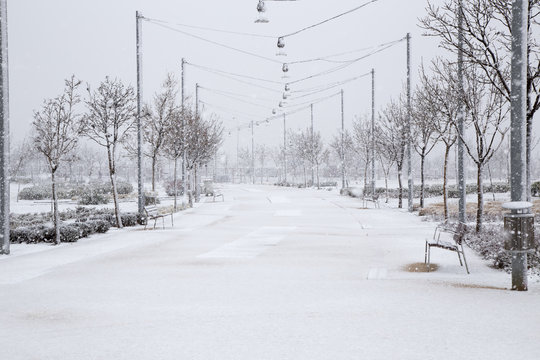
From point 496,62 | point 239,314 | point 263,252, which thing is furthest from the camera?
point 263,252

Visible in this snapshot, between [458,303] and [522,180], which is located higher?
[522,180]

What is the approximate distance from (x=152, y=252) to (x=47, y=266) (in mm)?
2619

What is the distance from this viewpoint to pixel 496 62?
1218 cm

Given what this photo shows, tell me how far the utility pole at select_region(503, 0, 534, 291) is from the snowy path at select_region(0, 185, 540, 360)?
1.83 ft

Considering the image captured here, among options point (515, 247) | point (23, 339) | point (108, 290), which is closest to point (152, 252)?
point (108, 290)

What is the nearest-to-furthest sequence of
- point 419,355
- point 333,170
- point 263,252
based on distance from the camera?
point 419,355 → point 263,252 → point 333,170

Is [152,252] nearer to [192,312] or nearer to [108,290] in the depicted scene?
[108,290]

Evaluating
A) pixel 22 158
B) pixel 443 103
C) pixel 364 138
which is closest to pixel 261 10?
pixel 443 103

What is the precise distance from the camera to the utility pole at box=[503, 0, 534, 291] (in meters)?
8.31

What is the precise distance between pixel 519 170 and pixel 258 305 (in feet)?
14.9

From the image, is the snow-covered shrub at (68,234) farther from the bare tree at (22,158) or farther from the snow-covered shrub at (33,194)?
the snow-covered shrub at (33,194)

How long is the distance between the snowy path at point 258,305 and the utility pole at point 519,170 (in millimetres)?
558

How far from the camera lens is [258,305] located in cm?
750

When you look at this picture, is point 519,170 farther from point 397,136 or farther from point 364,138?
point 364,138
